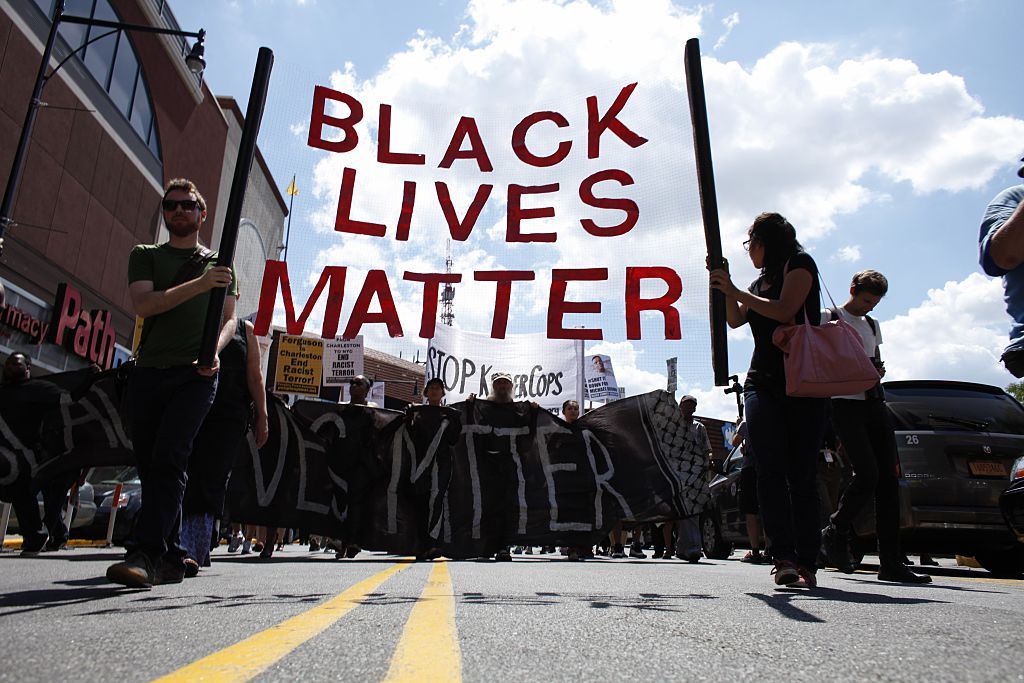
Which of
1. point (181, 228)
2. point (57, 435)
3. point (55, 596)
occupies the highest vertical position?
point (181, 228)

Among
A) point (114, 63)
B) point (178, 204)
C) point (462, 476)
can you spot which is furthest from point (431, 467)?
point (114, 63)

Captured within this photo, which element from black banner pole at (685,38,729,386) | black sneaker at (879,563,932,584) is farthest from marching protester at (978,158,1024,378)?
black sneaker at (879,563,932,584)

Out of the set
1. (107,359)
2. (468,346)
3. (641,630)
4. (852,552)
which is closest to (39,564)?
(641,630)

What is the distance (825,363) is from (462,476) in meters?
3.52

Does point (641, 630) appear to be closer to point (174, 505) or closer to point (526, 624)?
point (526, 624)

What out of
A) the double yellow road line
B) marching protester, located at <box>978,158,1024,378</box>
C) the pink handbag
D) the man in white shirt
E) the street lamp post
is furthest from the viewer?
the street lamp post

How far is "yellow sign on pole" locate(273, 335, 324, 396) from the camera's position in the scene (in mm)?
19875

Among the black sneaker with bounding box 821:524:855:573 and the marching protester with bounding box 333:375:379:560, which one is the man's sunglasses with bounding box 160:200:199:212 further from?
the black sneaker with bounding box 821:524:855:573

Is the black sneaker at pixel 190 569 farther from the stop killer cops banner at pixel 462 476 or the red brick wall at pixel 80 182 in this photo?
the red brick wall at pixel 80 182

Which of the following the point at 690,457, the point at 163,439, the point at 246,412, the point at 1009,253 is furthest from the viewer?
the point at 690,457

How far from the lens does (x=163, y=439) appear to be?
3.61 m

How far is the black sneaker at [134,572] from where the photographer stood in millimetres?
3297

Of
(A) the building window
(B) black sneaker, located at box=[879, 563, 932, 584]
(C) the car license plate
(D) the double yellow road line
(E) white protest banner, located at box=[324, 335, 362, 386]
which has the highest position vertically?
(A) the building window

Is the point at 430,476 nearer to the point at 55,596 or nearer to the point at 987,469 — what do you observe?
the point at 55,596
